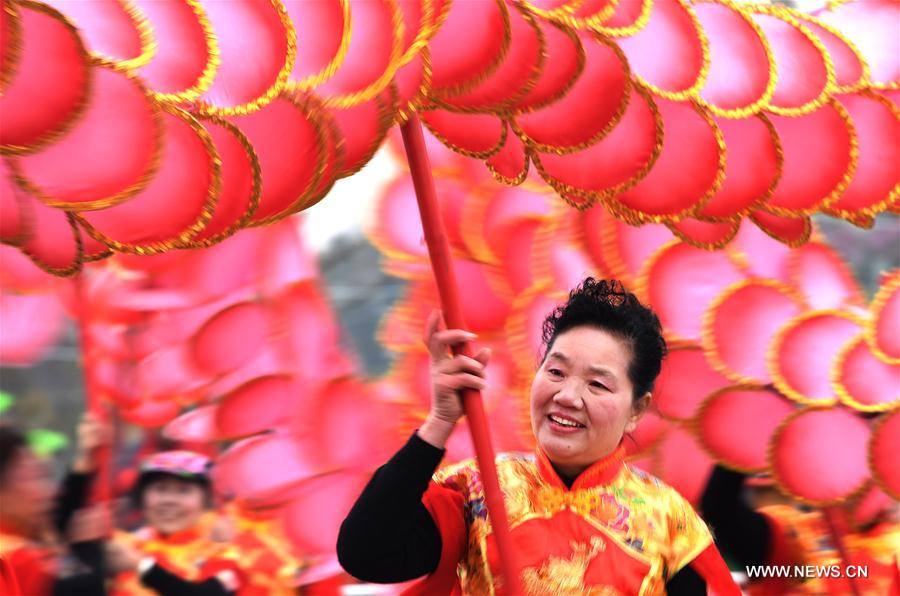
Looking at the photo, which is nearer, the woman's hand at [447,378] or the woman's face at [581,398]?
the woman's hand at [447,378]

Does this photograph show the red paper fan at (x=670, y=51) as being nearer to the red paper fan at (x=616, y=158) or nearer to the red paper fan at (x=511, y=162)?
the red paper fan at (x=616, y=158)

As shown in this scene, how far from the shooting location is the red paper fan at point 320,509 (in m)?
2.38

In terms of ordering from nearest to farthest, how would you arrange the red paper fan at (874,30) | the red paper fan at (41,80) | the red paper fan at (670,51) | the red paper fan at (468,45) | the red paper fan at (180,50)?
the red paper fan at (41,80)
the red paper fan at (180,50)
the red paper fan at (468,45)
the red paper fan at (670,51)
the red paper fan at (874,30)

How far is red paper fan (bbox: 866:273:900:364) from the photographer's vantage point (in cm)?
237

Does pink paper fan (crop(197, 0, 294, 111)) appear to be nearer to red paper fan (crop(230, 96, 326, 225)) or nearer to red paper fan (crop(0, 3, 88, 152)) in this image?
red paper fan (crop(230, 96, 326, 225))

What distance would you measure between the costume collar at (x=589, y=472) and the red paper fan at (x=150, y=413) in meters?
0.91

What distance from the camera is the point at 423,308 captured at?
8.00 feet

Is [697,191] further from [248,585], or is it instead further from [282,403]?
[248,585]

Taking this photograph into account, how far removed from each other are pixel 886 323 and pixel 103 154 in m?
1.61

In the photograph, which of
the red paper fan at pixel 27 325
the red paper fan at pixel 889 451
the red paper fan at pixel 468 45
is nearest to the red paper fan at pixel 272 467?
the red paper fan at pixel 27 325

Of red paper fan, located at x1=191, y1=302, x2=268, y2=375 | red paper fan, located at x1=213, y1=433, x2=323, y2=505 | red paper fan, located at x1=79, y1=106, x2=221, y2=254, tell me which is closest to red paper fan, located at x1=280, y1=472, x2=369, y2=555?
red paper fan, located at x1=213, y1=433, x2=323, y2=505

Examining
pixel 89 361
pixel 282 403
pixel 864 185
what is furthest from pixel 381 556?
pixel 864 185

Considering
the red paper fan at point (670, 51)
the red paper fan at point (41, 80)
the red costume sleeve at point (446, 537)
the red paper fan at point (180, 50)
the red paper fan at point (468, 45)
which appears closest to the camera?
the red paper fan at point (41, 80)

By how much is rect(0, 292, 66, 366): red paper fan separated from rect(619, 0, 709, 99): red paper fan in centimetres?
136
